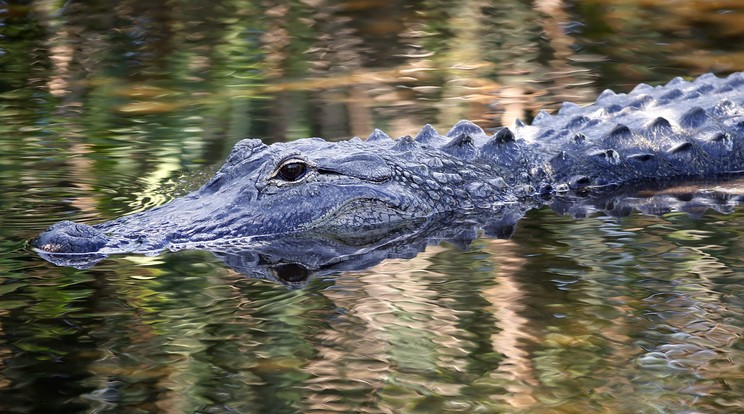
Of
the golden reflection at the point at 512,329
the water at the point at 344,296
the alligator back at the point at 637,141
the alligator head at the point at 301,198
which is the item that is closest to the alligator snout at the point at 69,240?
the alligator head at the point at 301,198

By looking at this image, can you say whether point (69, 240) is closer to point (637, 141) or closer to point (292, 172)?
point (292, 172)

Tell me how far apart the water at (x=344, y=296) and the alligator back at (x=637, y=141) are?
72 centimetres

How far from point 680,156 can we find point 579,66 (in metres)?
3.48

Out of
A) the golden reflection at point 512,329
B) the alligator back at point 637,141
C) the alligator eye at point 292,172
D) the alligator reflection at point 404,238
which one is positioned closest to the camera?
the golden reflection at point 512,329

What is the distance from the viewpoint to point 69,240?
5316 mm

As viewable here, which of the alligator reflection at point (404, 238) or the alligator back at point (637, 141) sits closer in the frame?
the alligator reflection at point (404, 238)

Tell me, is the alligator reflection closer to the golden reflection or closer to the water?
the water

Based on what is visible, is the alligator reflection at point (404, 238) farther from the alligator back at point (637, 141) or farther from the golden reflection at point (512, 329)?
the golden reflection at point (512, 329)

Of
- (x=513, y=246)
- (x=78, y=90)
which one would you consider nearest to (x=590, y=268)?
(x=513, y=246)

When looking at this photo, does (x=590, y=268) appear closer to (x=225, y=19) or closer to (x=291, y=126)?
(x=291, y=126)

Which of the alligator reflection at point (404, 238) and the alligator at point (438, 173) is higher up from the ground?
the alligator at point (438, 173)

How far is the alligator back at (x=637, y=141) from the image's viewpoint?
682 cm

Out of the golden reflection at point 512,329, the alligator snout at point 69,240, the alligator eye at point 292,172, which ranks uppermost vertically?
the alligator eye at point 292,172

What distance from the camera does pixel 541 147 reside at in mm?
6836
